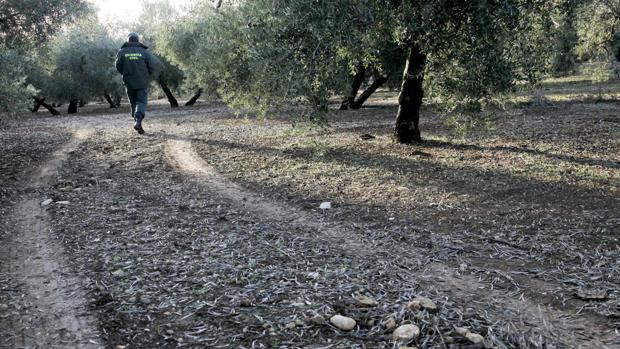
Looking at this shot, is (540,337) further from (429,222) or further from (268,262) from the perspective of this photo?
(429,222)

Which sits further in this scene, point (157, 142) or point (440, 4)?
point (157, 142)

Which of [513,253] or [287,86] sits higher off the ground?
[287,86]

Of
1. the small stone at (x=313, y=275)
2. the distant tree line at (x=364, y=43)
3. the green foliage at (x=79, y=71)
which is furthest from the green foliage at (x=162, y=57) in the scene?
the small stone at (x=313, y=275)

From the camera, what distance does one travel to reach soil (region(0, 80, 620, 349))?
3643mm

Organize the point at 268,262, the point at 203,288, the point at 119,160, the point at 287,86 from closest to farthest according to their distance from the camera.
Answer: the point at 203,288 < the point at 268,262 < the point at 287,86 < the point at 119,160

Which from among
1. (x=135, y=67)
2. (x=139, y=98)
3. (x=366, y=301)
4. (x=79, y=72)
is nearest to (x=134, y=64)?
(x=135, y=67)

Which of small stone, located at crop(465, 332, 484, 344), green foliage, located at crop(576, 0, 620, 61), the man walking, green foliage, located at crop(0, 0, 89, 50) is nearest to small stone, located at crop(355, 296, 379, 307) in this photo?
small stone, located at crop(465, 332, 484, 344)

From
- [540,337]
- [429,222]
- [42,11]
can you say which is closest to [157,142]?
[42,11]

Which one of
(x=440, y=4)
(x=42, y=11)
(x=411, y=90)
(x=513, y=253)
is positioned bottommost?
(x=513, y=253)

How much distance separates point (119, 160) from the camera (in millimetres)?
11211

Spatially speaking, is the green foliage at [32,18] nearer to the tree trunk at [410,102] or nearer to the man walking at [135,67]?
the man walking at [135,67]

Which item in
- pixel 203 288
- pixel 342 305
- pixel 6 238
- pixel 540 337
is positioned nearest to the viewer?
pixel 540 337

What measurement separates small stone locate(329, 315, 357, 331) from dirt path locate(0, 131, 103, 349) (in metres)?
1.67

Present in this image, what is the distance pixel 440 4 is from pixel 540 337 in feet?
13.8
